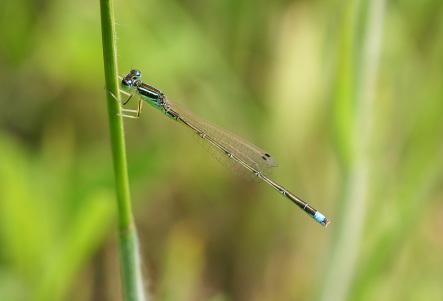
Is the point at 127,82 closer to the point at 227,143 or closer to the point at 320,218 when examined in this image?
the point at 227,143

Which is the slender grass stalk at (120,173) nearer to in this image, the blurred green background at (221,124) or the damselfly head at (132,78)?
the damselfly head at (132,78)

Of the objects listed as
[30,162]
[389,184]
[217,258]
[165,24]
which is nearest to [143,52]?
[165,24]

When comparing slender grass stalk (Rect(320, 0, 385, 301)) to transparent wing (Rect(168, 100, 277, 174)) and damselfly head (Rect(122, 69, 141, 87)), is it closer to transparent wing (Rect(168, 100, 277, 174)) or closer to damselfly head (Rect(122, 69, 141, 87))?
transparent wing (Rect(168, 100, 277, 174))


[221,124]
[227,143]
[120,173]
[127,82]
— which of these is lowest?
[120,173]

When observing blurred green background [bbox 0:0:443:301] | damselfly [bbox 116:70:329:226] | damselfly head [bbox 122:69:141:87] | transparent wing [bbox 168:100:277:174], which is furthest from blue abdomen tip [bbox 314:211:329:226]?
damselfly head [bbox 122:69:141:87]

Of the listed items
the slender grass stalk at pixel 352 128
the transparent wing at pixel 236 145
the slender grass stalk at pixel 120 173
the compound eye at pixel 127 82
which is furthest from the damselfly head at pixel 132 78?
the slender grass stalk at pixel 120 173

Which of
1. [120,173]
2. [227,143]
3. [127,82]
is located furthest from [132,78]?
[120,173]
